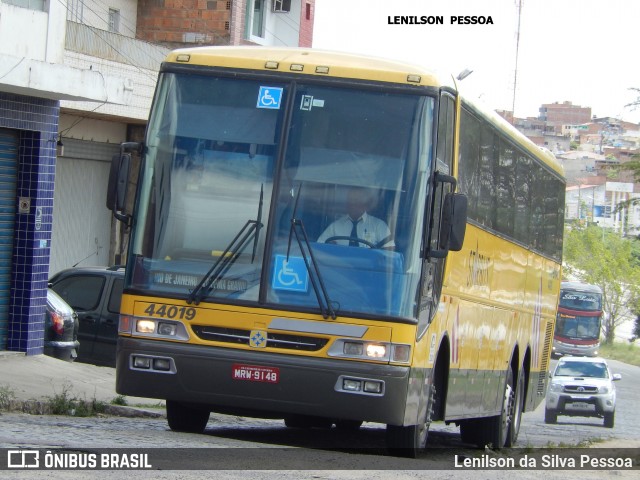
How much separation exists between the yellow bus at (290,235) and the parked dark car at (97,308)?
8.42m

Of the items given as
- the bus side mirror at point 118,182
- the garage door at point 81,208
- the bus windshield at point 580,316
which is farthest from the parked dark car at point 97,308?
the bus windshield at point 580,316

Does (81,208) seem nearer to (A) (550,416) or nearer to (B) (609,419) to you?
(A) (550,416)

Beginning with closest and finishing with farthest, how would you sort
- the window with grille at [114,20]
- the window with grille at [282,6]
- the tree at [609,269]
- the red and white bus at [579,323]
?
the window with grille at [114,20], the window with grille at [282,6], the red and white bus at [579,323], the tree at [609,269]

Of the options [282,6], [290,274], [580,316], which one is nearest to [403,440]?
[290,274]

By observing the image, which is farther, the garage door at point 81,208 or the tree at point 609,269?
the tree at point 609,269

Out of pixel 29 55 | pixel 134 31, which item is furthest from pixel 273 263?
pixel 134 31

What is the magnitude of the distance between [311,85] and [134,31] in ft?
72.7

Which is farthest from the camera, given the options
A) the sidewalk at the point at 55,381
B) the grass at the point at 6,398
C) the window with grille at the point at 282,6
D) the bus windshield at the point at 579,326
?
the bus windshield at the point at 579,326

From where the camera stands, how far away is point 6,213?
55.6 ft

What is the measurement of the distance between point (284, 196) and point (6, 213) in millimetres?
7908

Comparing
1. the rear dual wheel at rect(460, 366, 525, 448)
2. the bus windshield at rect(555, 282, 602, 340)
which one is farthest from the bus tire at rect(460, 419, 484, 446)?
the bus windshield at rect(555, 282, 602, 340)

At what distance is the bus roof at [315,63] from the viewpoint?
1029 centimetres

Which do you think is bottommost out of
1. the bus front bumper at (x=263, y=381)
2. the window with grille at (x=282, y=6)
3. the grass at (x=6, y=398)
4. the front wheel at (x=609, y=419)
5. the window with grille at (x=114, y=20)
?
the front wheel at (x=609, y=419)

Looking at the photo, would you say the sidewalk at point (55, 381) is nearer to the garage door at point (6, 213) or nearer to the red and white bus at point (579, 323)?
the garage door at point (6, 213)
